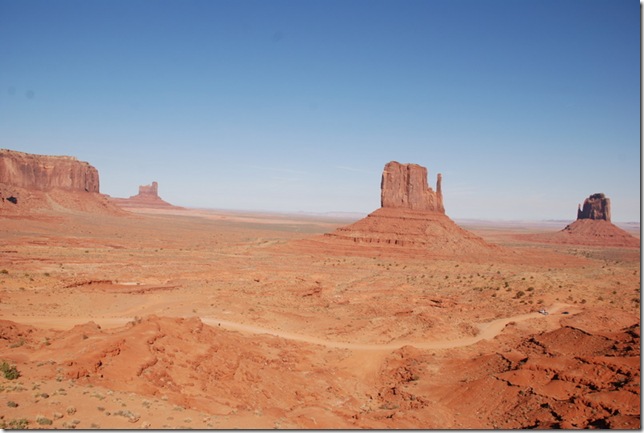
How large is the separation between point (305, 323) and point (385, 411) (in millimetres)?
13281

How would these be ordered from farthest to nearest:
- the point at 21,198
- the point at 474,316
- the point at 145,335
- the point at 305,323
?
the point at 21,198
the point at 474,316
the point at 305,323
the point at 145,335

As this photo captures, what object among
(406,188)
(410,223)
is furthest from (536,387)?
(406,188)

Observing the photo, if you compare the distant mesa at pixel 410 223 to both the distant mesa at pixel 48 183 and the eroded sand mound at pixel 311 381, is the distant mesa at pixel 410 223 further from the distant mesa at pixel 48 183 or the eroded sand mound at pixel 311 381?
the distant mesa at pixel 48 183

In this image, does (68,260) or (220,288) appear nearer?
(220,288)

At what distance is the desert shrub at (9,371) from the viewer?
44.7 ft

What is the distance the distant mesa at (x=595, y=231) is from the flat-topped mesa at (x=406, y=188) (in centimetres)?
5700

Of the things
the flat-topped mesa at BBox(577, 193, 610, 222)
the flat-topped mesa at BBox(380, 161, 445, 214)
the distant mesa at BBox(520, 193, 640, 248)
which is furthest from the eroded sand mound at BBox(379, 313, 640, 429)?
the flat-topped mesa at BBox(577, 193, 610, 222)

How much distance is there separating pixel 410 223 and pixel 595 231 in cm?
7307

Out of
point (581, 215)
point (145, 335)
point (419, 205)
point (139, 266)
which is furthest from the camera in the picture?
point (581, 215)

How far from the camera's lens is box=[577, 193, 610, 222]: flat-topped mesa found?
124250 mm

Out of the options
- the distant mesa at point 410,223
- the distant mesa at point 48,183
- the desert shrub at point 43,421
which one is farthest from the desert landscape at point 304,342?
the distant mesa at point 48,183

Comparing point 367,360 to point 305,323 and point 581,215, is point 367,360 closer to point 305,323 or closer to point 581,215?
point 305,323

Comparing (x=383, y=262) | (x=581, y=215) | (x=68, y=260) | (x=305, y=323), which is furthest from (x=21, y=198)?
(x=581, y=215)

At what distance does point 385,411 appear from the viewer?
1620cm
